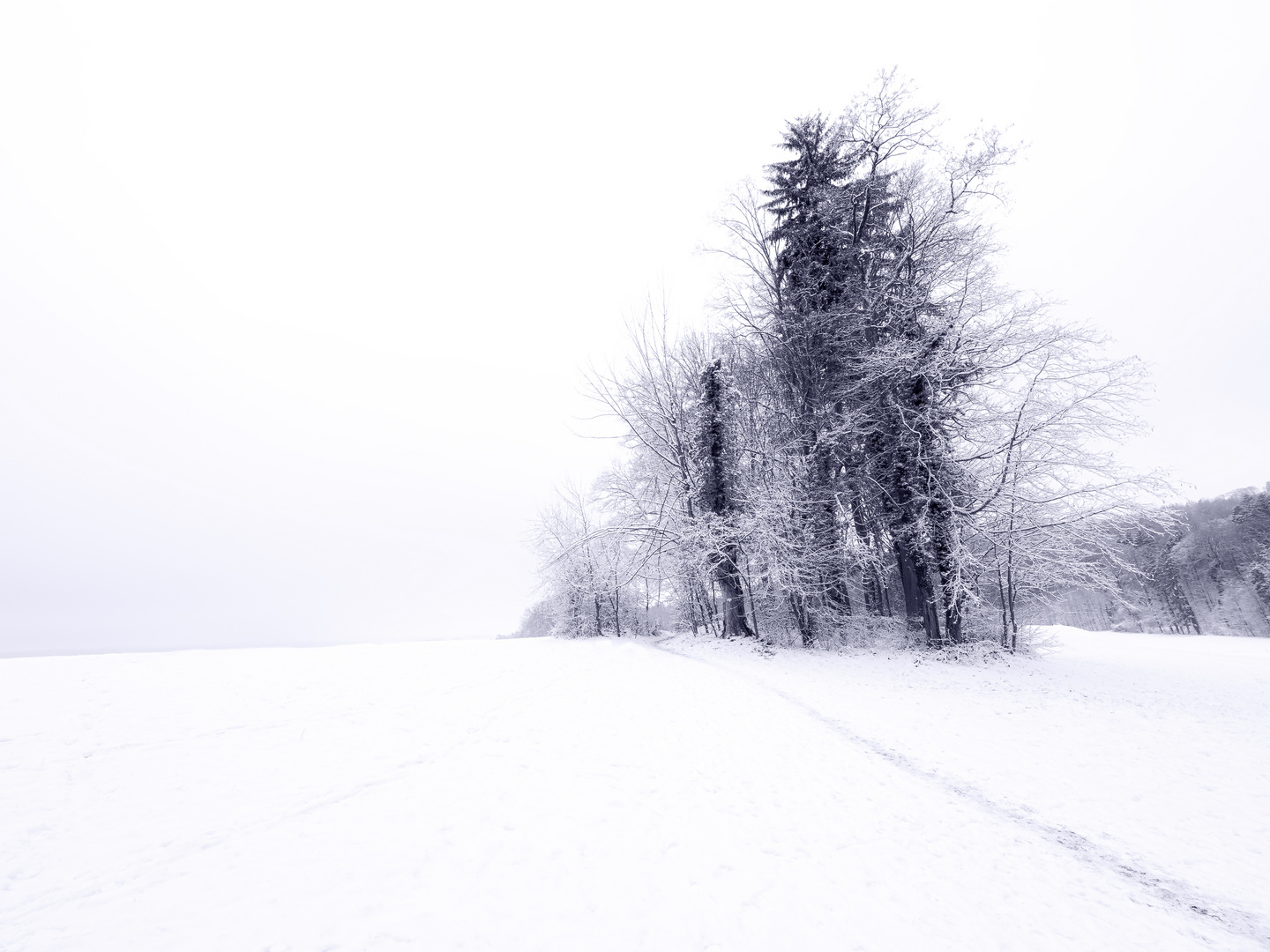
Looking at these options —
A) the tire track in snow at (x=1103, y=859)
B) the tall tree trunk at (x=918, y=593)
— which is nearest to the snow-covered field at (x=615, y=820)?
the tire track in snow at (x=1103, y=859)

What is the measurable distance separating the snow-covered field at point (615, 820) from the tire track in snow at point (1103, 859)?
1.2 inches

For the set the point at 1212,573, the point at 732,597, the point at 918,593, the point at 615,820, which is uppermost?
the point at 732,597

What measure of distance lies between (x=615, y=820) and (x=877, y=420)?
1487 centimetres

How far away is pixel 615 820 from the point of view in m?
4.59

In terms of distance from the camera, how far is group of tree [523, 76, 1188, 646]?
13.0 m

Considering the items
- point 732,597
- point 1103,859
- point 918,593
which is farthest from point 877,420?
point 1103,859

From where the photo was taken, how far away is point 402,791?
16.4 feet

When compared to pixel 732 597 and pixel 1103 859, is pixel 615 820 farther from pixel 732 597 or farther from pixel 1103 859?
pixel 732 597

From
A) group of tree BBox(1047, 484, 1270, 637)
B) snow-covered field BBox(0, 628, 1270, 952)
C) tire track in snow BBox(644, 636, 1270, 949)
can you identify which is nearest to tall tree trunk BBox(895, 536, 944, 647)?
snow-covered field BBox(0, 628, 1270, 952)

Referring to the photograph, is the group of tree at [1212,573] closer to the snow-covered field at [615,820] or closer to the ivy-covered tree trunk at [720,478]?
the ivy-covered tree trunk at [720,478]

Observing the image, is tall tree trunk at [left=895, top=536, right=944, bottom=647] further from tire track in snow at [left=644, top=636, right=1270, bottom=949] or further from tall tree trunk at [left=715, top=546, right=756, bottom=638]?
tire track in snow at [left=644, top=636, right=1270, bottom=949]

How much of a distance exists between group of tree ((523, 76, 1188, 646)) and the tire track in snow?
28.1 ft

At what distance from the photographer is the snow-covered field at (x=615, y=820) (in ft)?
10.3

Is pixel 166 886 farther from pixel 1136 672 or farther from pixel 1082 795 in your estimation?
pixel 1136 672
